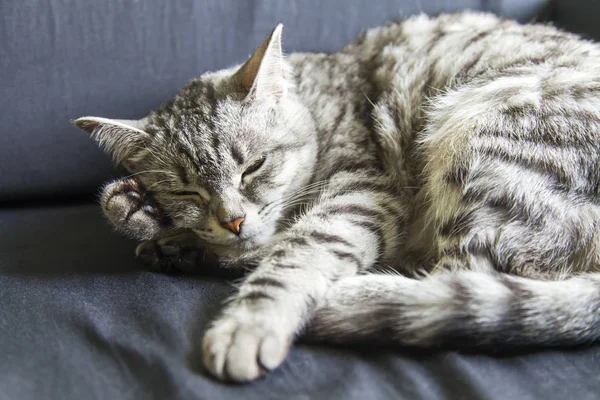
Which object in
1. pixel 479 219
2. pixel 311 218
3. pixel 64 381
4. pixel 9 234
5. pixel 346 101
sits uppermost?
pixel 346 101

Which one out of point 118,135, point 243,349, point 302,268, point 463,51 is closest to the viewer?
point 243,349

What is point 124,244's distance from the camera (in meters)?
1.43

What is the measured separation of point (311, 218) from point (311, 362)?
41 centimetres

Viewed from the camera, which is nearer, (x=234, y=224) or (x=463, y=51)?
(x=234, y=224)

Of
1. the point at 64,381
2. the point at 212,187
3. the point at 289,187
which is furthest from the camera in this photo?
the point at 289,187

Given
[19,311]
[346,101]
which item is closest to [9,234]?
[19,311]

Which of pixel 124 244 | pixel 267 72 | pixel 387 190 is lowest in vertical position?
pixel 124 244

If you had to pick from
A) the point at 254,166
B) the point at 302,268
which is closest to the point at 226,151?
the point at 254,166

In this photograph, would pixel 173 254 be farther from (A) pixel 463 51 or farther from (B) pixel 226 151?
(A) pixel 463 51

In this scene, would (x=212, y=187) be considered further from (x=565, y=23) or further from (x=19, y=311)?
(x=565, y=23)

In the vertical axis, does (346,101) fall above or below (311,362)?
above

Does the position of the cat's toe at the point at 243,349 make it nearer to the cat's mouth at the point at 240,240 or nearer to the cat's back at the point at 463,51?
the cat's mouth at the point at 240,240

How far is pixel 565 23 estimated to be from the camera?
1829mm

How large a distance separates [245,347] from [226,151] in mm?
520
